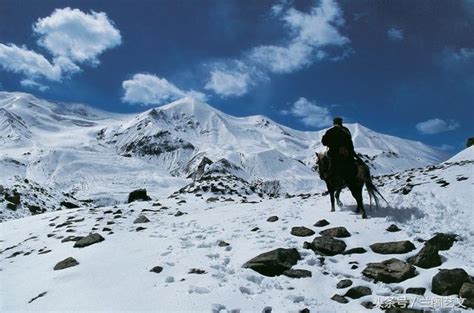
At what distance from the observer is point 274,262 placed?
446 inches

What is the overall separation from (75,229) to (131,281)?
847cm

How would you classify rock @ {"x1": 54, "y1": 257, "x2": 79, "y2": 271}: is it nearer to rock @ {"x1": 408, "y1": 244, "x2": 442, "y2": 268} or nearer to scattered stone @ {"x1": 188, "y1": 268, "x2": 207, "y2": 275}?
scattered stone @ {"x1": 188, "y1": 268, "x2": 207, "y2": 275}

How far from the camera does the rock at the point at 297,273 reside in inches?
425

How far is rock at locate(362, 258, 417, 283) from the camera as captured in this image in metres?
10.1

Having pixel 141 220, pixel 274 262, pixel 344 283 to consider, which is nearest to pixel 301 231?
pixel 274 262

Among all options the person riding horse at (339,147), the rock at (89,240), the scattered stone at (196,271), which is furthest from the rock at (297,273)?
the rock at (89,240)

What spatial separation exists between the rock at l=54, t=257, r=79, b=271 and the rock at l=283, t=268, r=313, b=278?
262 inches

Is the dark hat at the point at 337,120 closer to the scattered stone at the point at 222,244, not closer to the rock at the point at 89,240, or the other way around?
the scattered stone at the point at 222,244

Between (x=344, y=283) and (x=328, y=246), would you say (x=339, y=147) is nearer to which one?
(x=328, y=246)

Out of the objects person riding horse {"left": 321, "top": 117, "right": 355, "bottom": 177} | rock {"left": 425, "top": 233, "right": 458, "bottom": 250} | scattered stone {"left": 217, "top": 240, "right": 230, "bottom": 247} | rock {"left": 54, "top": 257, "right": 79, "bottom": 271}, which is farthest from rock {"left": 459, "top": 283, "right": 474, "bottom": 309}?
rock {"left": 54, "top": 257, "right": 79, "bottom": 271}

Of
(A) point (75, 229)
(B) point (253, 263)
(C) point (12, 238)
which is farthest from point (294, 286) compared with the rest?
(C) point (12, 238)

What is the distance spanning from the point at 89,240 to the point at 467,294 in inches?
480

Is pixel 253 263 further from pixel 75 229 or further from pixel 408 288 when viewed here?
pixel 75 229

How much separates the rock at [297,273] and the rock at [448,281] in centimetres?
284
